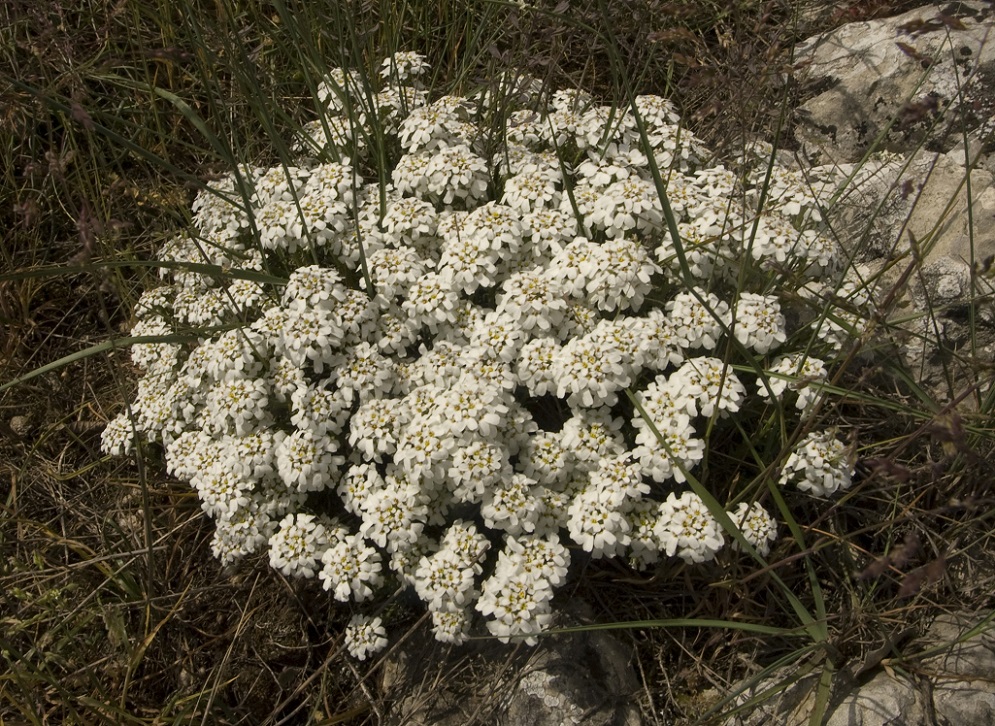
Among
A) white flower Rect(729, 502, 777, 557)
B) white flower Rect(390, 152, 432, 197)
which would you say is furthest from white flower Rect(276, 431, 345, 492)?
white flower Rect(729, 502, 777, 557)

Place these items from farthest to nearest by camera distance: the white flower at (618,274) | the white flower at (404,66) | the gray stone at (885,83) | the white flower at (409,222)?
1. the gray stone at (885,83)
2. the white flower at (404,66)
3. the white flower at (409,222)
4. the white flower at (618,274)

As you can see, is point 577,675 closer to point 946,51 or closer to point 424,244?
point 424,244

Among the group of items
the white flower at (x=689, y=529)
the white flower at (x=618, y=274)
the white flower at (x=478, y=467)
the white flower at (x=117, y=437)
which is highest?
the white flower at (x=618, y=274)

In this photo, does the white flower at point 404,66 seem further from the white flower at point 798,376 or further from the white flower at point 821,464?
the white flower at point 821,464

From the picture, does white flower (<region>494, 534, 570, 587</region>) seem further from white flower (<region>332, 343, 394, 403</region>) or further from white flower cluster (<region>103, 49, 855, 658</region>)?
white flower (<region>332, 343, 394, 403</region>)

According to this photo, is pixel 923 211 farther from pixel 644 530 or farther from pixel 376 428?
pixel 376 428

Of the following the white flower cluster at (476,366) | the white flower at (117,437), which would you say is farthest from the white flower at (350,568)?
the white flower at (117,437)
